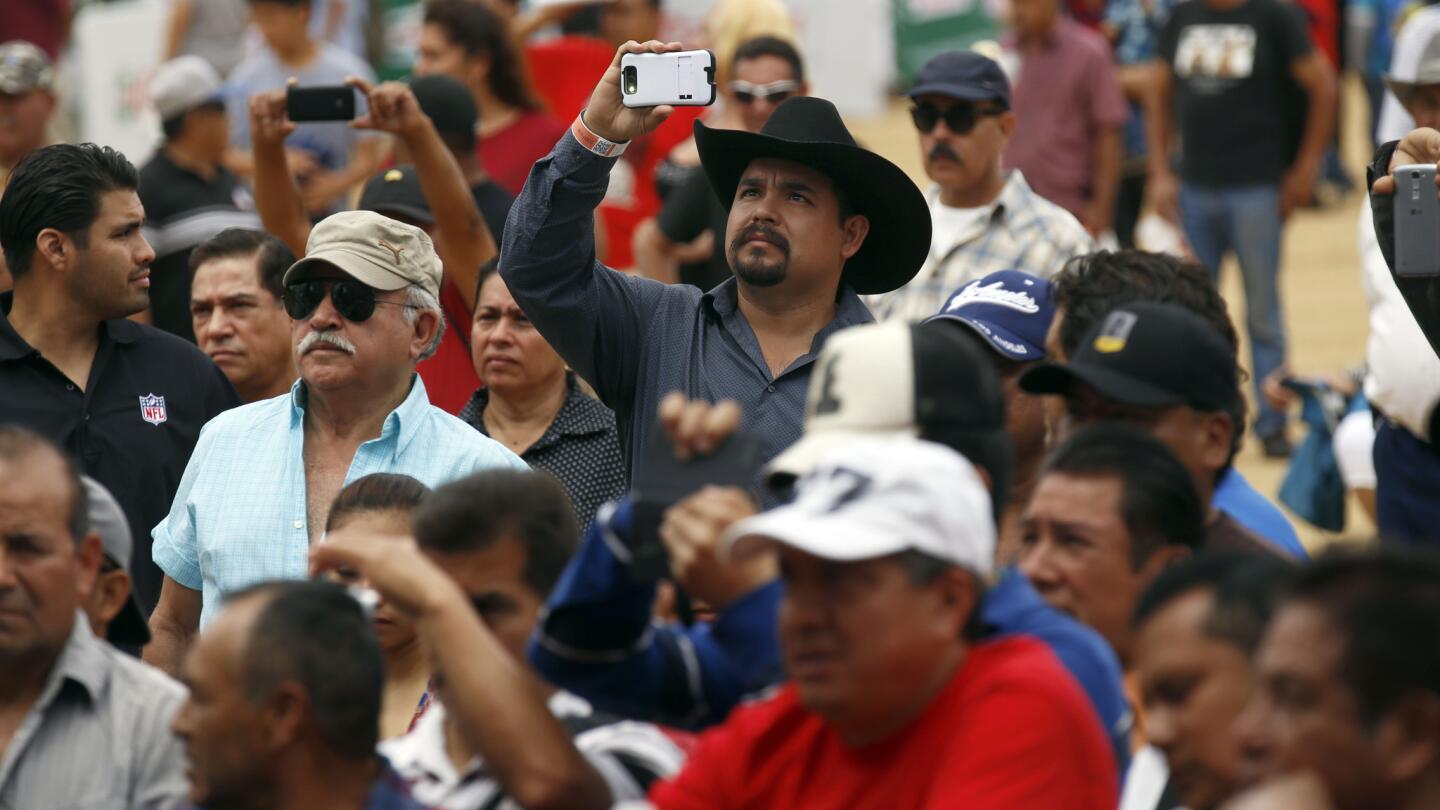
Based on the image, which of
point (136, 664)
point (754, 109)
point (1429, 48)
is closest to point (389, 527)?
point (136, 664)

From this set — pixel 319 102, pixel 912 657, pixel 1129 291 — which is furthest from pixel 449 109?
pixel 912 657

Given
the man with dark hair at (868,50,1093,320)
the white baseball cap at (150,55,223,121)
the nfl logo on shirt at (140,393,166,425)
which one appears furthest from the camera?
the white baseball cap at (150,55,223,121)

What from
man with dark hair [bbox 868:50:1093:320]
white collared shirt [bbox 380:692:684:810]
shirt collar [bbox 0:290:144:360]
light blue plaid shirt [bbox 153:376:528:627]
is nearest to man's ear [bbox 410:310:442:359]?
light blue plaid shirt [bbox 153:376:528:627]

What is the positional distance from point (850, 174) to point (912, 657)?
2.74 meters

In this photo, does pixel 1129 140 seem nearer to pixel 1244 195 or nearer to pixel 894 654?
pixel 1244 195

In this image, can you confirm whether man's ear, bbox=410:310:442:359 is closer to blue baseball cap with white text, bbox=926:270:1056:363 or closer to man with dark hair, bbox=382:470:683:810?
blue baseball cap with white text, bbox=926:270:1056:363

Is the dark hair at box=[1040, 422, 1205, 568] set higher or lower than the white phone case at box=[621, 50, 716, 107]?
lower

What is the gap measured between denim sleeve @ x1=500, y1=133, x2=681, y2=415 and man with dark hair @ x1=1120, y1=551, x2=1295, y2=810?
2361mm

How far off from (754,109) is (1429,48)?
9.54ft

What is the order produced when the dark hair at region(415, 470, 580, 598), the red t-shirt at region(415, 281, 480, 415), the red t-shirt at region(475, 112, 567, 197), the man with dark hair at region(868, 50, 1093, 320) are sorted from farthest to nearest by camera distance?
the red t-shirt at region(475, 112, 567, 197), the man with dark hair at region(868, 50, 1093, 320), the red t-shirt at region(415, 281, 480, 415), the dark hair at region(415, 470, 580, 598)

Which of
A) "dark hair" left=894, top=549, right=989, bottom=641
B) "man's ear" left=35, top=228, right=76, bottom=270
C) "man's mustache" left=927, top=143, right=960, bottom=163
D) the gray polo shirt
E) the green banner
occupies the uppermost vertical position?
"dark hair" left=894, top=549, right=989, bottom=641

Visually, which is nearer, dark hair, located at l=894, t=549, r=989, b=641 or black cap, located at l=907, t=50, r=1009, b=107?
dark hair, located at l=894, t=549, r=989, b=641

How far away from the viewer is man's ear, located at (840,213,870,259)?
18.8 feet

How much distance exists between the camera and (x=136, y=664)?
12.5 feet
